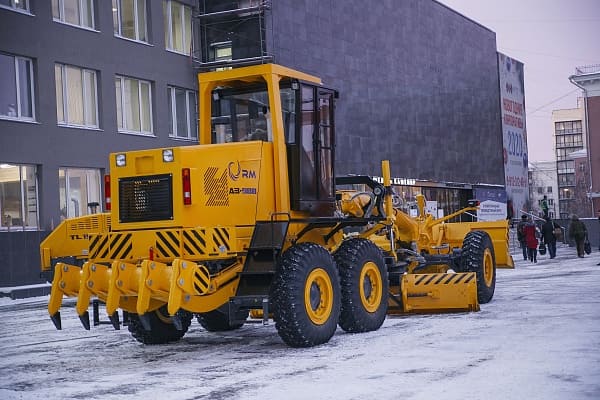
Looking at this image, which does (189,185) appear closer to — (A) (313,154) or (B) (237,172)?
(B) (237,172)

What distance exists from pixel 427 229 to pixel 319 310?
6.13 m

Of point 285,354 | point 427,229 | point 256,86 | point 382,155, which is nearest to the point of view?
point 285,354

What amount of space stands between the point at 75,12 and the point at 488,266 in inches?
769

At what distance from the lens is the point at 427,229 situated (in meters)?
18.2

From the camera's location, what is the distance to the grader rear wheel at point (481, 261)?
57.7ft

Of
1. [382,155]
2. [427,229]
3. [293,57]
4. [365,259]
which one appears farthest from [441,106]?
[365,259]

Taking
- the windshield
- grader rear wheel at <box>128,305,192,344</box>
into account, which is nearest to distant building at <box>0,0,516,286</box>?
grader rear wheel at <box>128,305,192,344</box>

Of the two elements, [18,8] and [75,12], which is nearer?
[18,8]

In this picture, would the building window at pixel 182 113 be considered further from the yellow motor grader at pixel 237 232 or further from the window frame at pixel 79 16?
the yellow motor grader at pixel 237 232

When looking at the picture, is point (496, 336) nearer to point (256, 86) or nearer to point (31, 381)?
point (256, 86)

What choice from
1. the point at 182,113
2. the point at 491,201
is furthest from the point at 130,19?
the point at 491,201

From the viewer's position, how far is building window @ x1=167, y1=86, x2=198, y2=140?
3700 centimetres

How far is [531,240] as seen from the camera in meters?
Result: 35.4

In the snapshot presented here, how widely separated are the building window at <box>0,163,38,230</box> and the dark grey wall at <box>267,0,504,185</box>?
14274mm
